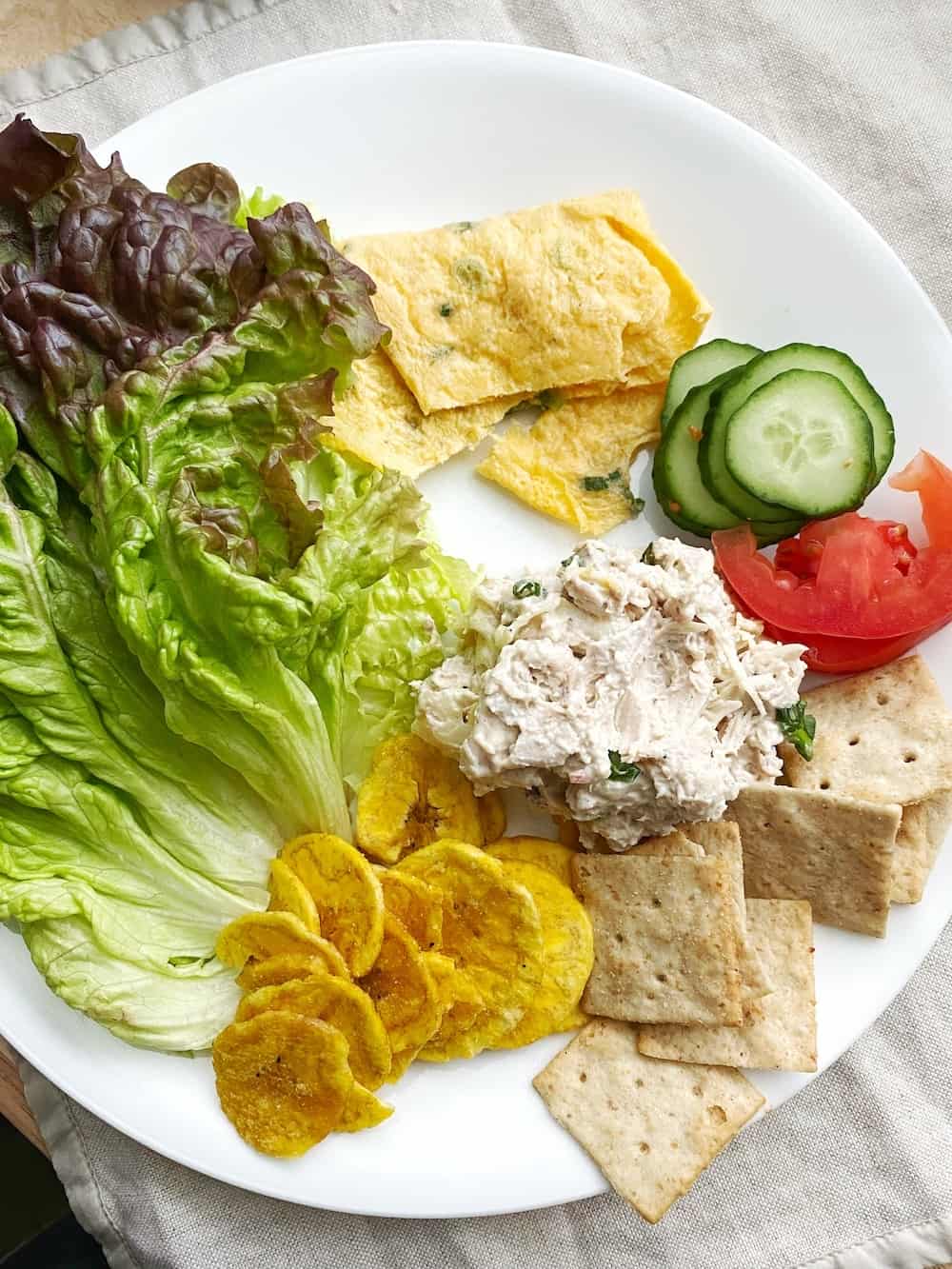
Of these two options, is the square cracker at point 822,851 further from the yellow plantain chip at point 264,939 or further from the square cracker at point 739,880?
the yellow plantain chip at point 264,939

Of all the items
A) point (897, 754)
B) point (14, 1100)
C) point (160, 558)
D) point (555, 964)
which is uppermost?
point (160, 558)

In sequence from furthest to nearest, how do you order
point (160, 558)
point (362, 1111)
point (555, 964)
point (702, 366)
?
point (702, 366), point (555, 964), point (362, 1111), point (160, 558)

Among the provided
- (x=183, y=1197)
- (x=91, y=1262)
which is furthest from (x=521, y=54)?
(x=91, y=1262)

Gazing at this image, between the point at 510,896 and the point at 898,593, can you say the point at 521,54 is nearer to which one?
the point at 898,593

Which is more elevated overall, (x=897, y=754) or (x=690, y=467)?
(x=690, y=467)

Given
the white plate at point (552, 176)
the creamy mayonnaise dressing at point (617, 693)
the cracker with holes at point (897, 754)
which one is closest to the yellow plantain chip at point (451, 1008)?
the creamy mayonnaise dressing at point (617, 693)

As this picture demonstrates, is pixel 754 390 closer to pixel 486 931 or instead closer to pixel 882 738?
pixel 882 738

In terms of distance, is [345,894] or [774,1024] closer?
[345,894]

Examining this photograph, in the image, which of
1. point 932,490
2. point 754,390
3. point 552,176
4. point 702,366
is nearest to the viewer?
point 754,390

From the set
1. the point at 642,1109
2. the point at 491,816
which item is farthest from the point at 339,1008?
the point at 642,1109
